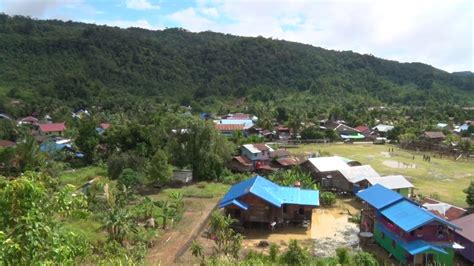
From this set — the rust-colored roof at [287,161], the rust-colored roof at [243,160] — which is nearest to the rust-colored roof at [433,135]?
the rust-colored roof at [287,161]

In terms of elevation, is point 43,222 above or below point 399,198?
above

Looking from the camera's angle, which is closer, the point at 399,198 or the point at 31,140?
the point at 399,198

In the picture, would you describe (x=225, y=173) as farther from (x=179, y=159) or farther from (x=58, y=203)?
(x=58, y=203)

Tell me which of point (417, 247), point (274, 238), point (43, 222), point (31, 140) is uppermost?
point (43, 222)

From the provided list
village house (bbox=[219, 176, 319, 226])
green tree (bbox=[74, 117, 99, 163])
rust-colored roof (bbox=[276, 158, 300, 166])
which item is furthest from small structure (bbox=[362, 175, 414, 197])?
green tree (bbox=[74, 117, 99, 163])

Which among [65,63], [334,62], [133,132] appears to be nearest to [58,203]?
[133,132]

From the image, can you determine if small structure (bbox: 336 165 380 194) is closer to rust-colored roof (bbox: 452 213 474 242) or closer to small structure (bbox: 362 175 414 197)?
small structure (bbox: 362 175 414 197)

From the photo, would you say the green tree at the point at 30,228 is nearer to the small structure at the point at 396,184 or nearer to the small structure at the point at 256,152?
the small structure at the point at 396,184
